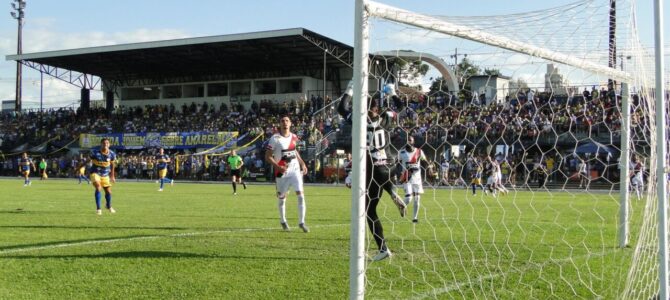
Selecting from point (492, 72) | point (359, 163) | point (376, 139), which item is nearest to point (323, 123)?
point (376, 139)

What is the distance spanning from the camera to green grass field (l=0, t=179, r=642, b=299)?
574 centimetres

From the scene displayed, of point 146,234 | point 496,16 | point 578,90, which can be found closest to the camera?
point 496,16

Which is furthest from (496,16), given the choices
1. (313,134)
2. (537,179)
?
(313,134)

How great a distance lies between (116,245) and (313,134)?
28793 mm

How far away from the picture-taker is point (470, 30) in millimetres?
5215

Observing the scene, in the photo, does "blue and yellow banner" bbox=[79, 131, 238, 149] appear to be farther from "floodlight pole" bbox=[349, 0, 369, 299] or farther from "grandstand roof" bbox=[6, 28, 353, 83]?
"floodlight pole" bbox=[349, 0, 369, 299]

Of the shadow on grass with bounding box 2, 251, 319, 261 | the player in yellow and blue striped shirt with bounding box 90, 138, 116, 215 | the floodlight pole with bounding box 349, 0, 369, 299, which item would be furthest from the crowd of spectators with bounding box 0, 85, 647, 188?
the player in yellow and blue striped shirt with bounding box 90, 138, 116, 215

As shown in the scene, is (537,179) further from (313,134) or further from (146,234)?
(313,134)

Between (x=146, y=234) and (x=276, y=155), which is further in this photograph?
(x=276, y=155)

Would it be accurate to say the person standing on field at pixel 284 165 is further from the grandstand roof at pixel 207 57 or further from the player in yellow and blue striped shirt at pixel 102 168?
the grandstand roof at pixel 207 57

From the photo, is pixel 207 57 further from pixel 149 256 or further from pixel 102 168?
pixel 149 256

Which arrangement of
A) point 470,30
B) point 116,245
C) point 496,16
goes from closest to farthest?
point 470,30 → point 496,16 → point 116,245

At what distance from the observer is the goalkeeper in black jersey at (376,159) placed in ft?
23.0

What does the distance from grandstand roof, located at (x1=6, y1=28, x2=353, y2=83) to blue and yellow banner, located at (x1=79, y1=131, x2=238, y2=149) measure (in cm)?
667
